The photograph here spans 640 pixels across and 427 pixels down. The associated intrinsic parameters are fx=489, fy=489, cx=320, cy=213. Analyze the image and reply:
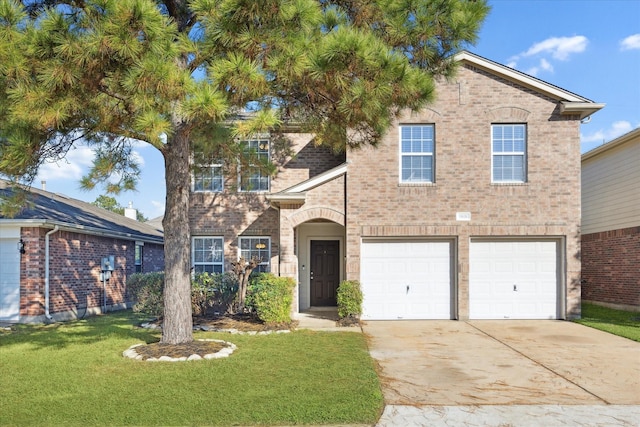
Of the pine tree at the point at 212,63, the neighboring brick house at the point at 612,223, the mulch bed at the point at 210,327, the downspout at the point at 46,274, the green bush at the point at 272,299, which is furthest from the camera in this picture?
the neighboring brick house at the point at 612,223

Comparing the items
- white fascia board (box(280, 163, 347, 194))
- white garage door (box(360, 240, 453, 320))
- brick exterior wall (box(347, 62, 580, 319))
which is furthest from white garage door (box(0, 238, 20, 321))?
white garage door (box(360, 240, 453, 320))

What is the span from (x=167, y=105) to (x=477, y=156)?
875 cm

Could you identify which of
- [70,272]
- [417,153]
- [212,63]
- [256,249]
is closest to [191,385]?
[212,63]

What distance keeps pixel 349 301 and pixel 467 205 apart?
394cm

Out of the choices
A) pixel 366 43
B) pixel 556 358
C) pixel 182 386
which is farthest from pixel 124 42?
pixel 556 358

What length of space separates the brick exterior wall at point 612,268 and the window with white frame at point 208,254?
38.8ft

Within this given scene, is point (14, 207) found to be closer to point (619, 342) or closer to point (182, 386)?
point (182, 386)

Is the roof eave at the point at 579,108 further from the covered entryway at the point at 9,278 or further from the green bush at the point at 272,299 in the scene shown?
the covered entryway at the point at 9,278

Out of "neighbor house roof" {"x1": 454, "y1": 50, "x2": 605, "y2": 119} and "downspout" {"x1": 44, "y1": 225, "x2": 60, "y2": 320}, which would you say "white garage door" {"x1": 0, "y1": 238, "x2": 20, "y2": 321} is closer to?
"downspout" {"x1": 44, "y1": 225, "x2": 60, "y2": 320}

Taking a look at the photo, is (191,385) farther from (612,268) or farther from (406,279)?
(612,268)

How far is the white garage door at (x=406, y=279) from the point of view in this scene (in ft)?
42.0

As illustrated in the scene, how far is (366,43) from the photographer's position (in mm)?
6355

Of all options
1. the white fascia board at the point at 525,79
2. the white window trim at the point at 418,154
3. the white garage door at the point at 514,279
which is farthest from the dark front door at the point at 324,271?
the white fascia board at the point at 525,79

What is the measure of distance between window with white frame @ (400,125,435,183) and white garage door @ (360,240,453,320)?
5.79 ft
